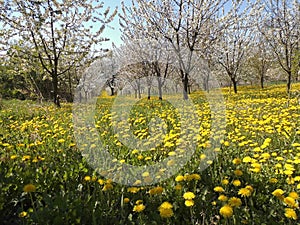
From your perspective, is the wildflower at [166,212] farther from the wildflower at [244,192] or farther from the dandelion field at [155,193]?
the wildflower at [244,192]

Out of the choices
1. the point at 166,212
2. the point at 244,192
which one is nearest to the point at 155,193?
the point at 166,212

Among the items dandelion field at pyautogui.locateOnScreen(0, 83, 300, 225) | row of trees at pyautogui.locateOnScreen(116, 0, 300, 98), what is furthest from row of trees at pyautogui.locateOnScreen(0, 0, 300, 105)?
dandelion field at pyautogui.locateOnScreen(0, 83, 300, 225)

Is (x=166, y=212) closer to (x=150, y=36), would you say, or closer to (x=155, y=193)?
(x=155, y=193)

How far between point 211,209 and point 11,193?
1602 millimetres

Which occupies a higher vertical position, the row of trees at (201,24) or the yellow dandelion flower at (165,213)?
the row of trees at (201,24)

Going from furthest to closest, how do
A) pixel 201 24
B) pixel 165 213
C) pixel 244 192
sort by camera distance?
pixel 201 24, pixel 244 192, pixel 165 213

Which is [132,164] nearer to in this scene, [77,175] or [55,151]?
[77,175]

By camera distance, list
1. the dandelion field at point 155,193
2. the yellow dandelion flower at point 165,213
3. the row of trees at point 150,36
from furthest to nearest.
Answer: the row of trees at point 150,36
the dandelion field at point 155,193
the yellow dandelion flower at point 165,213

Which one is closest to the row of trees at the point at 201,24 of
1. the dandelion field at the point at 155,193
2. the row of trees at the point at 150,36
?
the row of trees at the point at 150,36

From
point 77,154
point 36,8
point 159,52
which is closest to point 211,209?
point 77,154

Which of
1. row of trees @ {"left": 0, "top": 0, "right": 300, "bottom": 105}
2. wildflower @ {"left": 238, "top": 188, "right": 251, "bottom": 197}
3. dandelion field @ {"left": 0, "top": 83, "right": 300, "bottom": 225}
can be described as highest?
row of trees @ {"left": 0, "top": 0, "right": 300, "bottom": 105}

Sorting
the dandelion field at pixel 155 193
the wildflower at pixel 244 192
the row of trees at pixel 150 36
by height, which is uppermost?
the row of trees at pixel 150 36

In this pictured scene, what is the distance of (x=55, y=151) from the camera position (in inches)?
133

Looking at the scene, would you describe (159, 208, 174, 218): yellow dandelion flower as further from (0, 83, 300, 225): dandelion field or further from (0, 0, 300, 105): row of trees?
(0, 0, 300, 105): row of trees
